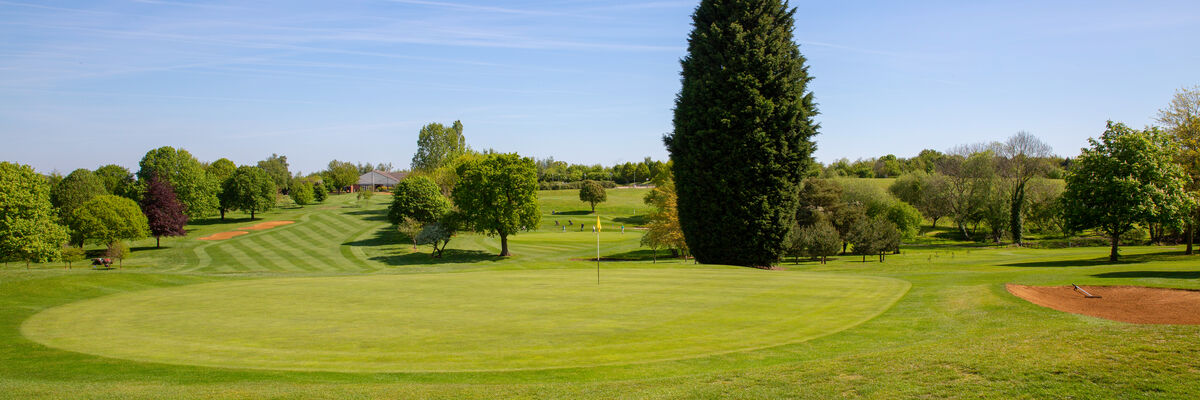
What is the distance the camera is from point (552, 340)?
45.9 feet

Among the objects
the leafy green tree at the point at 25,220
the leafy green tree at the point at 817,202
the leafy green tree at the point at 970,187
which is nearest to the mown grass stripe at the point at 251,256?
the leafy green tree at the point at 25,220

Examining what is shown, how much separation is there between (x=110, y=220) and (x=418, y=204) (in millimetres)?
29893

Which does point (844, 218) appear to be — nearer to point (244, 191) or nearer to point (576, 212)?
point (576, 212)

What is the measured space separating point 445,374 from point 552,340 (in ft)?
9.94

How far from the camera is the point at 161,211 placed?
6625 cm

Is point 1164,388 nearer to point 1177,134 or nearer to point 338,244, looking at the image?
point 1177,134

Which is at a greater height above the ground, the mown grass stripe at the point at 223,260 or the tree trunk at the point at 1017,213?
the tree trunk at the point at 1017,213

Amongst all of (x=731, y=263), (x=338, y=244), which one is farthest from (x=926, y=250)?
(x=338, y=244)

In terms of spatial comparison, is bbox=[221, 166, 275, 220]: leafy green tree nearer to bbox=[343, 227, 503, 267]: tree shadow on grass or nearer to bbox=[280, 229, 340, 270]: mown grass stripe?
bbox=[280, 229, 340, 270]: mown grass stripe

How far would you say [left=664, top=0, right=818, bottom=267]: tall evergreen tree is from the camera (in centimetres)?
3475

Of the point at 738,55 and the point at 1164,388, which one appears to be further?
the point at 738,55

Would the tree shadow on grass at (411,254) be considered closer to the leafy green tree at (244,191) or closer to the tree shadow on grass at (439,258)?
the tree shadow on grass at (439,258)

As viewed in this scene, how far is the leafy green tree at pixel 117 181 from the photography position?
78125 millimetres

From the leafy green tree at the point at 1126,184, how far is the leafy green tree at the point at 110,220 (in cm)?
7979
